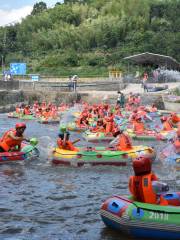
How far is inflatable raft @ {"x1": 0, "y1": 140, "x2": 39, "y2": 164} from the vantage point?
17891 mm

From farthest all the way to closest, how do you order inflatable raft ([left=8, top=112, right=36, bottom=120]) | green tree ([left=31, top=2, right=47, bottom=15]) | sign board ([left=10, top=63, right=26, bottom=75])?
green tree ([left=31, top=2, right=47, bottom=15])
sign board ([left=10, top=63, right=26, bottom=75])
inflatable raft ([left=8, top=112, right=36, bottom=120])

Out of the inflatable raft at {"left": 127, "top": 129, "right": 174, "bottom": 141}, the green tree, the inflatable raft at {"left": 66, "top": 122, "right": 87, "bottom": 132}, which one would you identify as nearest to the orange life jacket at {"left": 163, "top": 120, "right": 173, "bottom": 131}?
the inflatable raft at {"left": 127, "top": 129, "right": 174, "bottom": 141}

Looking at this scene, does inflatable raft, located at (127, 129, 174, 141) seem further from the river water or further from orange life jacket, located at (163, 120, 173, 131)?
the river water

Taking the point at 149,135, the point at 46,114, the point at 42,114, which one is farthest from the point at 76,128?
the point at 42,114

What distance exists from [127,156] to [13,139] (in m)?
4.00

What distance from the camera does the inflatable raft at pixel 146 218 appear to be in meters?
9.79

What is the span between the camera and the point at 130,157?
17.3 m

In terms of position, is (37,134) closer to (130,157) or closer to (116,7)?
(130,157)

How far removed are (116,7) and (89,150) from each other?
71.4 m

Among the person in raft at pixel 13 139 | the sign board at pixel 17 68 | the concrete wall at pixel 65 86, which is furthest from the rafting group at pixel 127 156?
the sign board at pixel 17 68

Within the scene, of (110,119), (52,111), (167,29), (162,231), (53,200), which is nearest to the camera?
(162,231)

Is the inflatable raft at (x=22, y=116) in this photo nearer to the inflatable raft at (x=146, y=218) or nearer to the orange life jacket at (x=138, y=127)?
the orange life jacket at (x=138, y=127)

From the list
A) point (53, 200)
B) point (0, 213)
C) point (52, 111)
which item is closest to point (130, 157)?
point (53, 200)

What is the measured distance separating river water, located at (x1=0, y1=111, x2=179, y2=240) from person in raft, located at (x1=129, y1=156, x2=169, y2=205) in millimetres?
919
